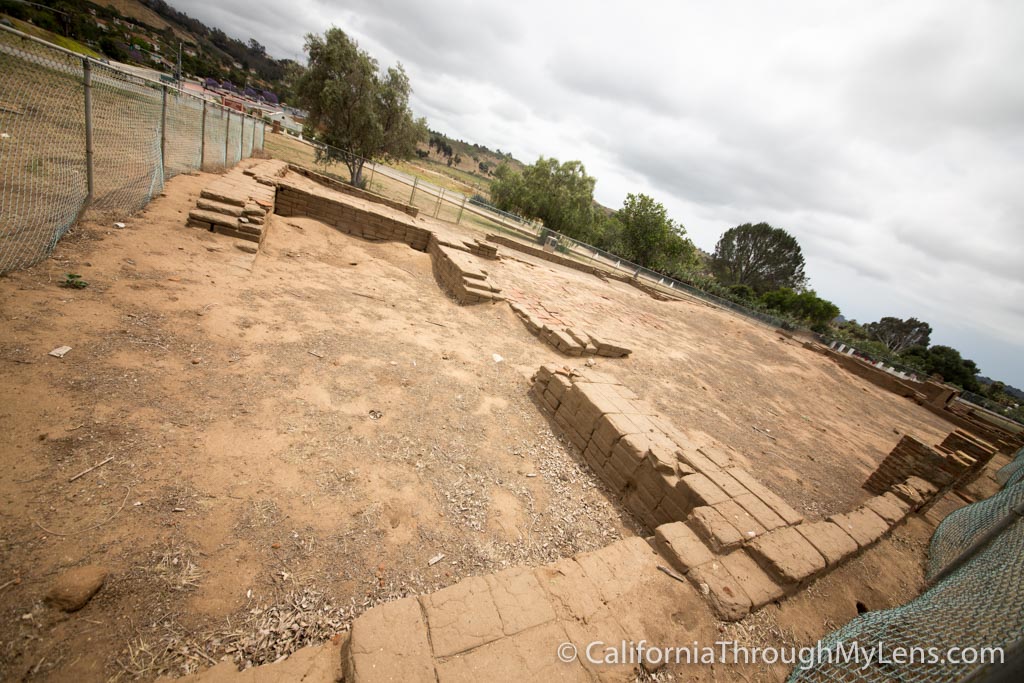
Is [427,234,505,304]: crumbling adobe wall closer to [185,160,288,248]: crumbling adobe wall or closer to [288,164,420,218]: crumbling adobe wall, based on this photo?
[185,160,288,248]: crumbling adobe wall

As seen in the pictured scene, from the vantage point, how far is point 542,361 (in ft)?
20.6

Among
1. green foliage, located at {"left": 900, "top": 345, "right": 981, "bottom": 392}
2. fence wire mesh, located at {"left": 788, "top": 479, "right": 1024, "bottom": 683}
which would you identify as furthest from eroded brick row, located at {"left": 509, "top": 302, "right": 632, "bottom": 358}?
green foliage, located at {"left": 900, "top": 345, "right": 981, "bottom": 392}

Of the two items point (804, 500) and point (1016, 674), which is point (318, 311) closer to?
point (1016, 674)

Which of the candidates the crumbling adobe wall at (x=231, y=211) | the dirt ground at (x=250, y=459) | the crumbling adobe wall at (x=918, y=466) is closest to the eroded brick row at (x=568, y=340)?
the dirt ground at (x=250, y=459)

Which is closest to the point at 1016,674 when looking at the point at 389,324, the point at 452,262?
the point at 389,324

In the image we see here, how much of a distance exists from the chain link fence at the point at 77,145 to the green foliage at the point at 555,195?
24204 mm

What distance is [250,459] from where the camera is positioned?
8.87 ft

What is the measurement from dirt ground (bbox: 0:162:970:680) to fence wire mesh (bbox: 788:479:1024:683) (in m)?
0.52

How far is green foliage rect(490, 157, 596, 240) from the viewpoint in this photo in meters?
31.9

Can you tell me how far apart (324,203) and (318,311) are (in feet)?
18.1

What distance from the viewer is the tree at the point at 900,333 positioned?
51.7 m

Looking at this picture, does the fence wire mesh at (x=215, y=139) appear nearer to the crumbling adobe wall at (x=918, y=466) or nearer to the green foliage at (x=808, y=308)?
the crumbling adobe wall at (x=918, y=466)

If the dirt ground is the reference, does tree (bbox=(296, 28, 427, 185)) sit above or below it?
above

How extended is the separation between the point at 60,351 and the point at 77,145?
32.5 ft
